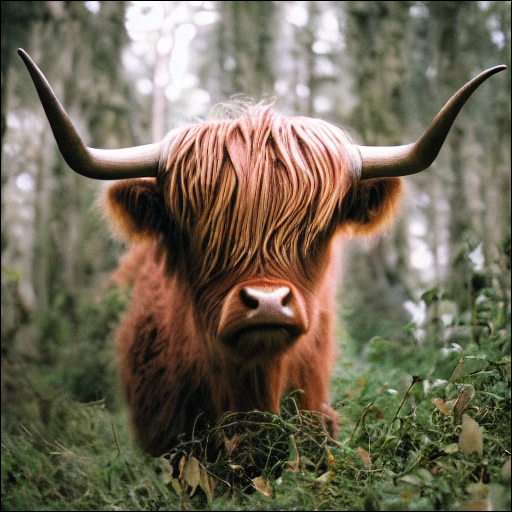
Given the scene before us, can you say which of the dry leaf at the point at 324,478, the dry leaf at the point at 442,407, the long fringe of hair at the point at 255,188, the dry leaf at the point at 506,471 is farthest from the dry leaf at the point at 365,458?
the long fringe of hair at the point at 255,188

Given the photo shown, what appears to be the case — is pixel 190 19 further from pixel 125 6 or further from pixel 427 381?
pixel 427 381

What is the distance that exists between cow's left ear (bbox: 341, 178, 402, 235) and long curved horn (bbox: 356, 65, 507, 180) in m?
0.12

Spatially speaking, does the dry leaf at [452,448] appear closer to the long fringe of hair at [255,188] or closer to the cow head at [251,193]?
the cow head at [251,193]

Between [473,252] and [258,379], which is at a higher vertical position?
[473,252]

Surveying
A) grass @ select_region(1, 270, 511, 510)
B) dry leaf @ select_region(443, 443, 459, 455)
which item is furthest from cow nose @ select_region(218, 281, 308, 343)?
dry leaf @ select_region(443, 443, 459, 455)

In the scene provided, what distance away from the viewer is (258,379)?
2330 mm

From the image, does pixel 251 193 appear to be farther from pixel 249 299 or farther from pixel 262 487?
pixel 262 487

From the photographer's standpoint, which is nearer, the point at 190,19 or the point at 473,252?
the point at 473,252

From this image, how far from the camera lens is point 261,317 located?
1798 millimetres

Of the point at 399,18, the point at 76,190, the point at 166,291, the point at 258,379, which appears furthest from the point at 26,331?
the point at 399,18

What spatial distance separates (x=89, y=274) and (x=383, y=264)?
11.4 ft

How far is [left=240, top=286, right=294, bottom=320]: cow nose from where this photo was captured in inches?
71.0

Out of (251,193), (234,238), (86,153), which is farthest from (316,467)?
(86,153)

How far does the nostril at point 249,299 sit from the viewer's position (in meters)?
1.83
